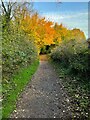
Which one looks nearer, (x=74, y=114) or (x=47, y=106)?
(x=74, y=114)

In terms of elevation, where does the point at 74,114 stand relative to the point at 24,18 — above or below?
below

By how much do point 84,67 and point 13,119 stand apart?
8.36 m

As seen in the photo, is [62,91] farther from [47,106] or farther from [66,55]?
[66,55]

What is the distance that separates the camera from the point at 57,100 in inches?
443

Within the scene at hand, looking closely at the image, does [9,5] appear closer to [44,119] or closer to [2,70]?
[2,70]

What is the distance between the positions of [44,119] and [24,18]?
28.4 m

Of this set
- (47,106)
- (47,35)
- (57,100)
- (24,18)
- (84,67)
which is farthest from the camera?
(47,35)

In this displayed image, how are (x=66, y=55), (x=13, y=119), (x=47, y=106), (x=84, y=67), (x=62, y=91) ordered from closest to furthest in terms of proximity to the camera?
(x=13, y=119) < (x=47, y=106) < (x=62, y=91) < (x=84, y=67) < (x=66, y=55)

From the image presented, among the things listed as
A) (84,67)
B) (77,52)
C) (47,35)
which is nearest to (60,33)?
(47,35)

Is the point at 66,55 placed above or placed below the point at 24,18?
below

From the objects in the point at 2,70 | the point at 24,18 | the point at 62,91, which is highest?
the point at 24,18

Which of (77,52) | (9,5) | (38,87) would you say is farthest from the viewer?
(9,5)

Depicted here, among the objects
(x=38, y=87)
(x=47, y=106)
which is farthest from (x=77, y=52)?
(x=47, y=106)

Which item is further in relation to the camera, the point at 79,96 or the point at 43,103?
the point at 79,96
